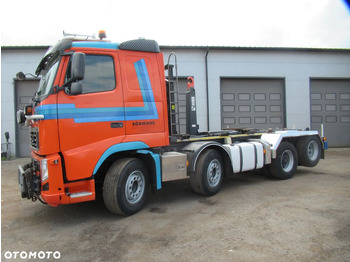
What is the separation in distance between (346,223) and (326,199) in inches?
52.5

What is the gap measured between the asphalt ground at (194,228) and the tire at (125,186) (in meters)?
0.23

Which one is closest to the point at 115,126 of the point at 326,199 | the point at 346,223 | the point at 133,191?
the point at 133,191

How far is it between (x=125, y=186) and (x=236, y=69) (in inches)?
444

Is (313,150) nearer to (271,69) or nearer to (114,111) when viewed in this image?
(114,111)

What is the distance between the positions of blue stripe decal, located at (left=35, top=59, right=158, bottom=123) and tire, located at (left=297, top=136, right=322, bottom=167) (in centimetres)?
532

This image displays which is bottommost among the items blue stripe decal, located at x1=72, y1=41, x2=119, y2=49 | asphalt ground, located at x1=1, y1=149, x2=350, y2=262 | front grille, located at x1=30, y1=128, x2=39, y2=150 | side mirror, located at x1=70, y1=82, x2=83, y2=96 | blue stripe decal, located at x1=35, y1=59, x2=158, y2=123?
asphalt ground, located at x1=1, y1=149, x2=350, y2=262

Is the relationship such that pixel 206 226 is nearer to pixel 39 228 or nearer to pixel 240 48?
pixel 39 228

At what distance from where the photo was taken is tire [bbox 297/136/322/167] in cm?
809

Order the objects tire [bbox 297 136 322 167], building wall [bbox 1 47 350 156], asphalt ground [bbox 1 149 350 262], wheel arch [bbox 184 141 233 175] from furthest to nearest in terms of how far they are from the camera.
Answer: building wall [bbox 1 47 350 156], tire [bbox 297 136 322 167], wheel arch [bbox 184 141 233 175], asphalt ground [bbox 1 149 350 262]

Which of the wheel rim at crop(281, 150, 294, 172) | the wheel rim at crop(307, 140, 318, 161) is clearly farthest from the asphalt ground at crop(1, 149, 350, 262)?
the wheel rim at crop(307, 140, 318, 161)

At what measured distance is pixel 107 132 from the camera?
4484mm

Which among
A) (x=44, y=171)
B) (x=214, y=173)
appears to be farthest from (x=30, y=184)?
(x=214, y=173)

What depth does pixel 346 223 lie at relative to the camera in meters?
4.16

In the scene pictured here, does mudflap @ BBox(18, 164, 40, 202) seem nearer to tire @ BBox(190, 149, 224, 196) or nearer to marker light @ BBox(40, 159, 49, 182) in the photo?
marker light @ BBox(40, 159, 49, 182)
